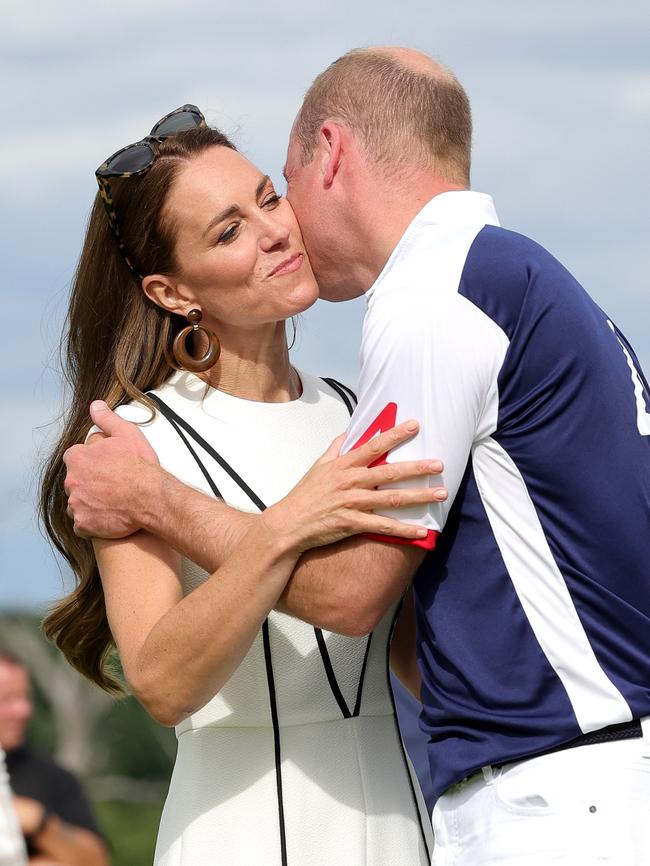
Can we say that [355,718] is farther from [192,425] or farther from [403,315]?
[403,315]

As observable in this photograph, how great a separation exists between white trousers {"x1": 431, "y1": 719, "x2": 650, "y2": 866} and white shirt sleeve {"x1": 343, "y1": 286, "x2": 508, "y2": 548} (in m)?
0.48

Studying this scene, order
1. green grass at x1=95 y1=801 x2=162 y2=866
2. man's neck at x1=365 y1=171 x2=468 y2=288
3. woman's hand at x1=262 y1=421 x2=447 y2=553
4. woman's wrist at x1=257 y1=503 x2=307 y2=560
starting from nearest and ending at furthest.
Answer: woman's hand at x1=262 y1=421 x2=447 y2=553 → woman's wrist at x1=257 y1=503 x2=307 y2=560 → man's neck at x1=365 y1=171 x2=468 y2=288 → green grass at x1=95 y1=801 x2=162 y2=866

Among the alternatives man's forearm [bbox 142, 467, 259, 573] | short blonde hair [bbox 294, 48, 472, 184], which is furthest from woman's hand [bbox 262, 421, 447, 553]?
short blonde hair [bbox 294, 48, 472, 184]

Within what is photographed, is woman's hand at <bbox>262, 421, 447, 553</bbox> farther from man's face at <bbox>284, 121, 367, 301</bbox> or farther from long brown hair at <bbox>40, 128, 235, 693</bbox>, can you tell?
long brown hair at <bbox>40, 128, 235, 693</bbox>

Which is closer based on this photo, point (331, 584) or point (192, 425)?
point (331, 584)

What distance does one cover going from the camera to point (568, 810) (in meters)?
2.61

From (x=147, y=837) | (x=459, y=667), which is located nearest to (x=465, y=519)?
(x=459, y=667)

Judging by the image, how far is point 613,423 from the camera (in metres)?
2.74

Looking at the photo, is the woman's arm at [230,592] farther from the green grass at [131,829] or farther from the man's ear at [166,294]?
the green grass at [131,829]

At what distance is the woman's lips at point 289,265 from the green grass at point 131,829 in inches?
1152

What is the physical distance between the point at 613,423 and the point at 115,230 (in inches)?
60.5

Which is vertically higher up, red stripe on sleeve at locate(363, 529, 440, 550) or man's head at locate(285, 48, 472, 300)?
man's head at locate(285, 48, 472, 300)

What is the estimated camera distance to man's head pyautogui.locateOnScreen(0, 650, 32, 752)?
5.35 m

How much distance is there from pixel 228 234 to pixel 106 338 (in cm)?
45
